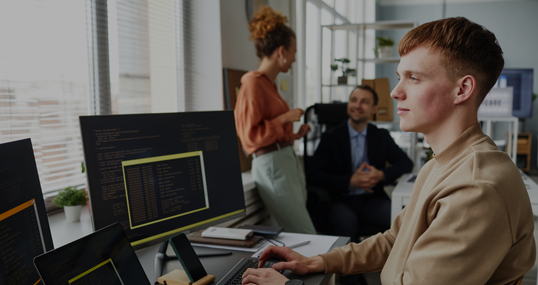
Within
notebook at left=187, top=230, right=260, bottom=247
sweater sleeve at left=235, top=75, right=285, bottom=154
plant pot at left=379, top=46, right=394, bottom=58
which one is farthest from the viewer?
plant pot at left=379, top=46, right=394, bottom=58

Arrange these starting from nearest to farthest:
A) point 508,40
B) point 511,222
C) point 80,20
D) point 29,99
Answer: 1. point 511,222
2. point 29,99
3. point 80,20
4. point 508,40

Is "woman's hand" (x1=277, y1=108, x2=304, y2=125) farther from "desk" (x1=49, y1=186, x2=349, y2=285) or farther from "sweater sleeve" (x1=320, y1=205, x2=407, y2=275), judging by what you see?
"sweater sleeve" (x1=320, y1=205, x2=407, y2=275)

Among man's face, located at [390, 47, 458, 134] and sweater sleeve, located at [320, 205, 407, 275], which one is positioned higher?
man's face, located at [390, 47, 458, 134]

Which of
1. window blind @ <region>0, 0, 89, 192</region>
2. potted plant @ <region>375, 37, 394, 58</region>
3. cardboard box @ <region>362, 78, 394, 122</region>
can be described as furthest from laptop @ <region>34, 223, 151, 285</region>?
potted plant @ <region>375, 37, 394, 58</region>

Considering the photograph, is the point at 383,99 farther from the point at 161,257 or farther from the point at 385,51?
the point at 161,257

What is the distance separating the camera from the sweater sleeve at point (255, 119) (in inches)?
82.8

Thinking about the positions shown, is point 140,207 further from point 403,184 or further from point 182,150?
point 403,184

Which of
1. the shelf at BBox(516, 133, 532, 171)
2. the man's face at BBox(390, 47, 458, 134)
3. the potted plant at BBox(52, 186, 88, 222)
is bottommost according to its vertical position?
the shelf at BBox(516, 133, 532, 171)

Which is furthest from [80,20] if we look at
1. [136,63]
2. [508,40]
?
[508,40]

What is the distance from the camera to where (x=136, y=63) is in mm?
2219

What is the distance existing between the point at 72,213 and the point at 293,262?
1.01m

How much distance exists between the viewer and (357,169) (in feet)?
9.44

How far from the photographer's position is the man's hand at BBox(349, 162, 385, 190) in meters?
2.66

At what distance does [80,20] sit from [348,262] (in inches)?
61.2
